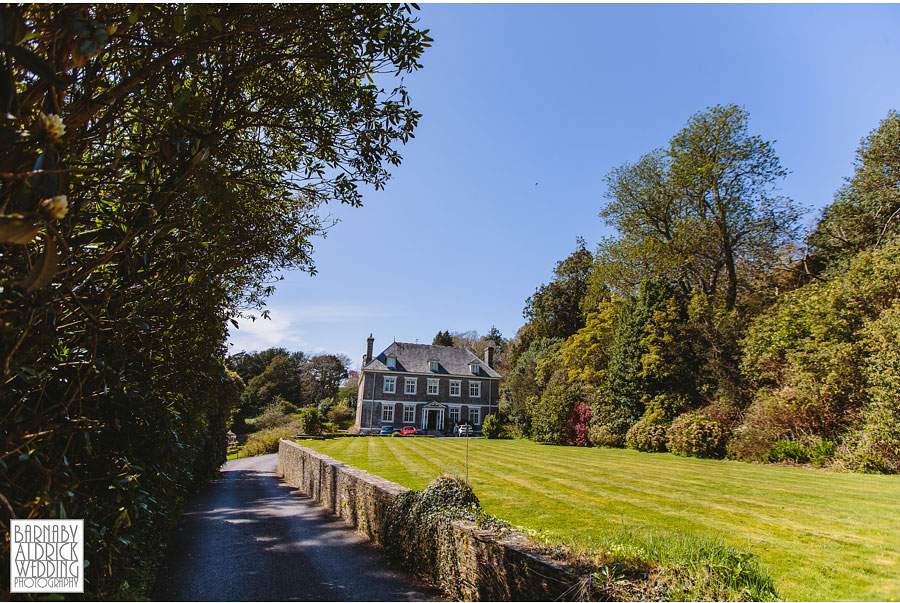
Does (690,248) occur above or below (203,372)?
above

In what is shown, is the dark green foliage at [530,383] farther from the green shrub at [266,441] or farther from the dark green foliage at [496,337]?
the dark green foliage at [496,337]

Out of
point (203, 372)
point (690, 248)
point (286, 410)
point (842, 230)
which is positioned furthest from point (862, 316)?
point (286, 410)

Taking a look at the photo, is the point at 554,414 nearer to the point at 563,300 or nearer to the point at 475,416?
the point at 563,300

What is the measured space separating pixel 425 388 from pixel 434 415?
272 cm

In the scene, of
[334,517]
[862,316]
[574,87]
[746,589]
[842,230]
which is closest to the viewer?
[746,589]

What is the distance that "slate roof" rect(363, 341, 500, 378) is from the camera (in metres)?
40.5

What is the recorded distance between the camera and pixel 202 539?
25.1ft

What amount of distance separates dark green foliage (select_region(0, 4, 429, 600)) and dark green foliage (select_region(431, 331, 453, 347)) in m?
54.8

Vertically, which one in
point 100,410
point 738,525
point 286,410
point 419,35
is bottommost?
point 286,410

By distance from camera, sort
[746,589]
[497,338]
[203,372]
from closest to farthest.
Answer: [746,589] < [203,372] < [497,338]

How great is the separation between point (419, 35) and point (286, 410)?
4154 centimetres

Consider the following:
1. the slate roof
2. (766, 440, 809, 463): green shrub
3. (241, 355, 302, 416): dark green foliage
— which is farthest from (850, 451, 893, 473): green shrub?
(241, 355, 302, 416): dark green foliage

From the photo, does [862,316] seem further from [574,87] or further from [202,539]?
[202,539]

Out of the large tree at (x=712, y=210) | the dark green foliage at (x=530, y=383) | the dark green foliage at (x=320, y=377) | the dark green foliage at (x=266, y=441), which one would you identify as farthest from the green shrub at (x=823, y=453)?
the dark green foliage at (x=320, y=377)
